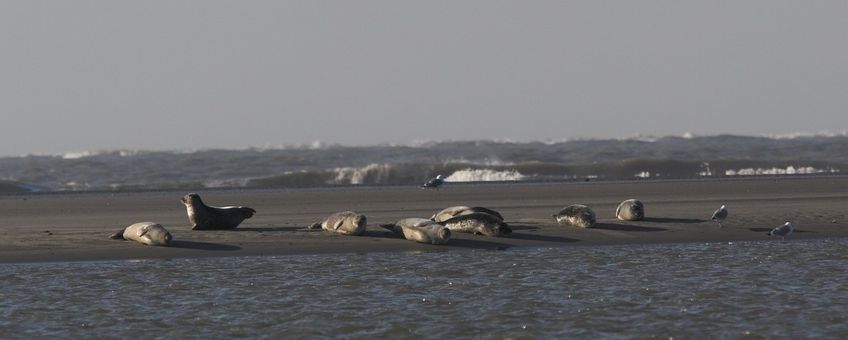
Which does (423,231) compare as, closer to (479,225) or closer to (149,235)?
(479,225)

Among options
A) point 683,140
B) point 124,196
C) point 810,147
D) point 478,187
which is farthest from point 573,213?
point 683,140

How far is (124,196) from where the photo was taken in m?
29.0

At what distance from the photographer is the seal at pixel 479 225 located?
1730 cm

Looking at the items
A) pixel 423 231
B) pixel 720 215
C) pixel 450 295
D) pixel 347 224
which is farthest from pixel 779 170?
pixel 450 295

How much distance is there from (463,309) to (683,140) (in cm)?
5392

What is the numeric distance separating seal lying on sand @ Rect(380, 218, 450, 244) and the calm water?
2.22 ft

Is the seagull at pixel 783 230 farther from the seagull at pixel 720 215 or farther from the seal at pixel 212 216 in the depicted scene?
the seal at pixel 212 216

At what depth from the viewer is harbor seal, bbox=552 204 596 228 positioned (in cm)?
1827

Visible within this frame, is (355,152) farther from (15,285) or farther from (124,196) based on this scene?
(15,285)

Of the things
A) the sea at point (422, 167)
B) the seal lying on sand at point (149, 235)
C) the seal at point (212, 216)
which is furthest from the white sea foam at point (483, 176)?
the seal lying on sand at point (149, 235)

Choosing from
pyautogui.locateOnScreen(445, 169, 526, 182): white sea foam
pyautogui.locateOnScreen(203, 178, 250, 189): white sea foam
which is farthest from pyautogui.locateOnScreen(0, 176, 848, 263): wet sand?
pyautogui.locateOnScreen(203, 178, 250, 189): white sea foam

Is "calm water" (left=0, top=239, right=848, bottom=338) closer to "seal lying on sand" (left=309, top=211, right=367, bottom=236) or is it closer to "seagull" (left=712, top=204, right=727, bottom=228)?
"seal lying on sand" (left=309, top=211, right=367, bottom=236)

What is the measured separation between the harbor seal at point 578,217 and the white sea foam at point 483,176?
16.4 metres

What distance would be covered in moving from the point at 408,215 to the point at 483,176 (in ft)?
50.3
